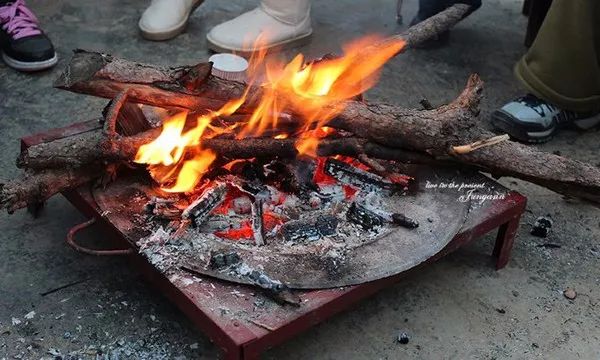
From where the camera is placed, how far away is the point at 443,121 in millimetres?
2084

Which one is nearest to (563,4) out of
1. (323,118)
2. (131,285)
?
(323,118)

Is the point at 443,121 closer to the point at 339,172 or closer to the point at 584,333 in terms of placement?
the point at 339,172

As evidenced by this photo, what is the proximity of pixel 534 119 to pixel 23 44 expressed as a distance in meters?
2.20

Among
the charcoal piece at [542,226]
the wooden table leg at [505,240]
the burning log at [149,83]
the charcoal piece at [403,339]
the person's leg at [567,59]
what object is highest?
the burning log at [149,83]

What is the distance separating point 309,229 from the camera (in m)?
1.92

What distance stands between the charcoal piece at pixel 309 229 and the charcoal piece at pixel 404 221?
0.52 ft

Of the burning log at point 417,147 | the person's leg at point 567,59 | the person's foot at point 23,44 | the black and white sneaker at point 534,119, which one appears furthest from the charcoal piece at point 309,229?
the person's foot at point 23,44

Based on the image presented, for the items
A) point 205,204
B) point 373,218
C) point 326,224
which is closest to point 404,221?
point 373,218

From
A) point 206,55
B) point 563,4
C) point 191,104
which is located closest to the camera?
point 191,104

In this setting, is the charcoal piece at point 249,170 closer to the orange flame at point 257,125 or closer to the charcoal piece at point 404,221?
the orange flame at point 257,125

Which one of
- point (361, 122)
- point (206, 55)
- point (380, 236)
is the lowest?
point (206, 55)

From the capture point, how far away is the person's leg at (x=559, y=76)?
2801 mm

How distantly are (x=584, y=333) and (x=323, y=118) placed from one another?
3.11 ft

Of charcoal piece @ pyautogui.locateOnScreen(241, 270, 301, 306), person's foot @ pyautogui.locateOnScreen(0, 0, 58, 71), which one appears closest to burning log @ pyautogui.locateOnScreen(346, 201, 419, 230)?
charcoal piece @ pyautogui.locateOnScreen(241, 270, 301, 306)
